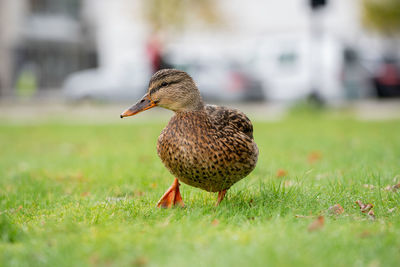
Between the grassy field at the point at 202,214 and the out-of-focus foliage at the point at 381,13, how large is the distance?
23590 millimetres

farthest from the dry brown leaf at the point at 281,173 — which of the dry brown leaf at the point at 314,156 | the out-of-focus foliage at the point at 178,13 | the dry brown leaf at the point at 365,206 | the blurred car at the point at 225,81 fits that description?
the out-of-focus foliage at the point at 178,13

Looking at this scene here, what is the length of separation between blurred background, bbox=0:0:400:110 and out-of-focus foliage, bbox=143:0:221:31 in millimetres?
55

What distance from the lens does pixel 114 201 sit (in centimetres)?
360

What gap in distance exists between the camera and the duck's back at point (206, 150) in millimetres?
3195

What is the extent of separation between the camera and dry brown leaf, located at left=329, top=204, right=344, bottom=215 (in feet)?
10.2

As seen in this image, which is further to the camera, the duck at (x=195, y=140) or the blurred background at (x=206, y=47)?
the blurred background at (x=206, y=47)

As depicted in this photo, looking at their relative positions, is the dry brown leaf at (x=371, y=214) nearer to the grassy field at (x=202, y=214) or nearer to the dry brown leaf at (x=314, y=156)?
the grassy field at (x=202, y=214)

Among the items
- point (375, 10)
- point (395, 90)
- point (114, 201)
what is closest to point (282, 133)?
point (114, 201)

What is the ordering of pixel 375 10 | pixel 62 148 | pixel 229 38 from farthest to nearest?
pixel 229 38, pixel 375 10, pixel 62 148

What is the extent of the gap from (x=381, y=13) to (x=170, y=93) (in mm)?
27185

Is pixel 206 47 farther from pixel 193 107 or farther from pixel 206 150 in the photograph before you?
pixel 206 150

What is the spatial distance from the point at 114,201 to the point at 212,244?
1.31 meters

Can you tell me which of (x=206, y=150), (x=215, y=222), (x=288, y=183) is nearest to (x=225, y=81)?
(x=288, y=183)

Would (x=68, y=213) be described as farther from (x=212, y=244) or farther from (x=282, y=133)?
(x=282, y=133)
